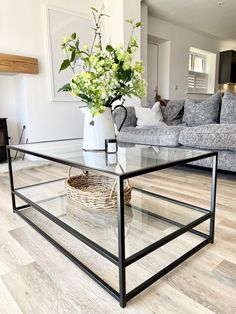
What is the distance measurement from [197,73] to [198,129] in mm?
4430

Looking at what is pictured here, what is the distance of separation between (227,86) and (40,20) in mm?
5088

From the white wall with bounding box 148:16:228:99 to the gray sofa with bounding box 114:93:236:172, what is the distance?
90.5 inches

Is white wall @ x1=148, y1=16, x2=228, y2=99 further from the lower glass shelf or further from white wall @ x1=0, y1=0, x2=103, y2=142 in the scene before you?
the lower glass shelf

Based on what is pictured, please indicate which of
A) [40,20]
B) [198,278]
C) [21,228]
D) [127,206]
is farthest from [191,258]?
[40,20]

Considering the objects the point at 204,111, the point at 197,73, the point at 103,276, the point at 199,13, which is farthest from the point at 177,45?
the point at 103,276

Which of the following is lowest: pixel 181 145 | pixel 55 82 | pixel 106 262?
pixel 106 262

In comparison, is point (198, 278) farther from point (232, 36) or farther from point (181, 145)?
point (232, 36)

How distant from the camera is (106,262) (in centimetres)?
110

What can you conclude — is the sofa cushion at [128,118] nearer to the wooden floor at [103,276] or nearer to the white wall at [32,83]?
the white wall at [32,83]

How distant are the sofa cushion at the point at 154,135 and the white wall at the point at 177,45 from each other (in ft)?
9.17

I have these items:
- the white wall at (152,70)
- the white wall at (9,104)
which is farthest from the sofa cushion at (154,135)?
the white wall at (152,70)

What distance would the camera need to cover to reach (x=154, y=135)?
2.60 m

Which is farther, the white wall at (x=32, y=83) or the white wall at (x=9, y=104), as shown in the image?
the white wall at (x=9, y=104)

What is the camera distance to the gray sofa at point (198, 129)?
2.15 meters
